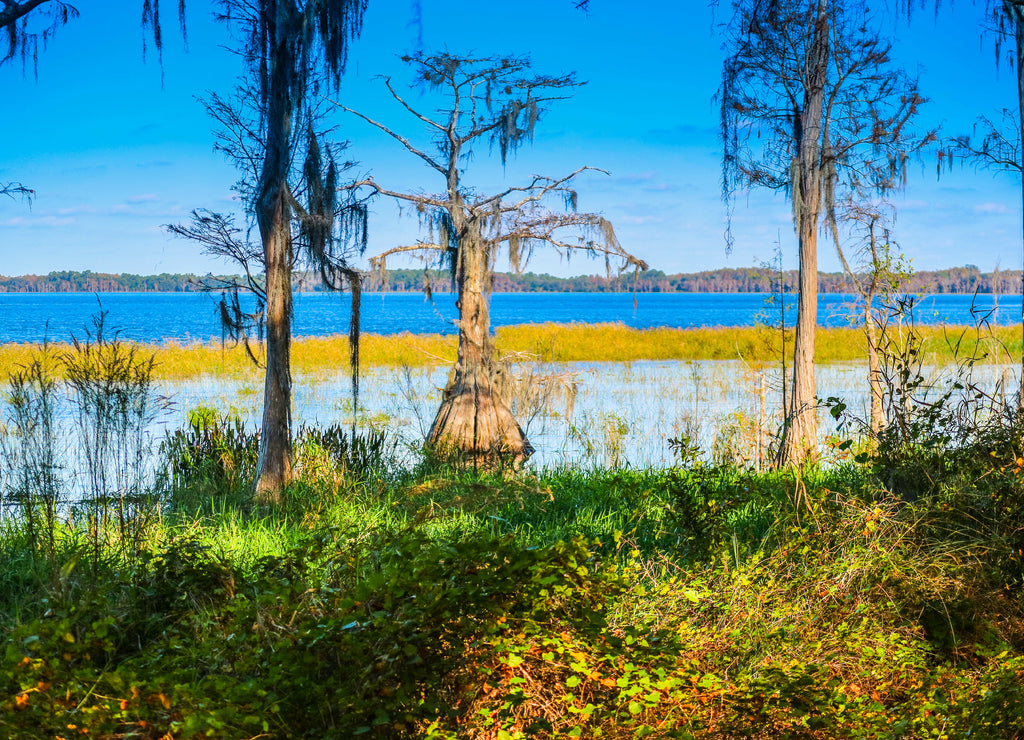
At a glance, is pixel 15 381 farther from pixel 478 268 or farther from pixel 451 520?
pixel 478 268

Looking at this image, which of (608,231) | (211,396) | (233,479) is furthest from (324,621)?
(211,396)

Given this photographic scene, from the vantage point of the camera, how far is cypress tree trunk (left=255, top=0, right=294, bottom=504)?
23.5ft

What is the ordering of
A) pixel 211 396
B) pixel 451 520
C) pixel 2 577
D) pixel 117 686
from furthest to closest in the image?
1. pixel 211 396
2. pixel 451 520
3. pixel 2 577
4. pixel 117 686

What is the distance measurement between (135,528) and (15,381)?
1.53 m

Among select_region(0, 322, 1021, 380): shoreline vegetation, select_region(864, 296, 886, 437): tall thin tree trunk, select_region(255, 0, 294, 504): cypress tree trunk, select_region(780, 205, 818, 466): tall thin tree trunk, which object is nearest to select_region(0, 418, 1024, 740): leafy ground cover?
select_region(255, 0, 294, 504): cypress tree trunk

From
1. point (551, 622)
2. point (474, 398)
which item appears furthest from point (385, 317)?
point (551, 622)

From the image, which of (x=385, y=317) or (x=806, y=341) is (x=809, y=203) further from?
(x=385, y=317)

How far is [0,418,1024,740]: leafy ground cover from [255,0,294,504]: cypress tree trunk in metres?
0.86

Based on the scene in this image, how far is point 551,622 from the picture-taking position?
137 inches

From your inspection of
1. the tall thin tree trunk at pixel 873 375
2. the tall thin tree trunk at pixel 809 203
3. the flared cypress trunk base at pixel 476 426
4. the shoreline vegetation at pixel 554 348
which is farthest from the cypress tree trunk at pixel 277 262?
the shoreline vegetation at pixel 554 348

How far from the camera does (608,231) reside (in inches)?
484

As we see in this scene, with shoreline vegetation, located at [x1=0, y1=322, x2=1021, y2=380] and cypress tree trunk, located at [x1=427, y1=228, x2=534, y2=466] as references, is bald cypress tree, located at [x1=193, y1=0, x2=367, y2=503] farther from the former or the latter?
shoreline vegetation, located at [x1=0, y1=322, x2=1021, y2=380]

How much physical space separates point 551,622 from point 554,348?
59.4 feet

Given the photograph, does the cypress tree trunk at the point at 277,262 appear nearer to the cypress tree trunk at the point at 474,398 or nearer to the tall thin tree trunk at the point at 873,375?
the cypress tree trunk at the point at 474,398
